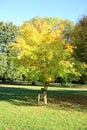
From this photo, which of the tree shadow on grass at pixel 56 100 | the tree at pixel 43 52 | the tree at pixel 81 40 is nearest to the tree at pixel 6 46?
the tree shadow on grass at pixel 56 100

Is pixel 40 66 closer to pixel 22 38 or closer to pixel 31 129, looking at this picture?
pixel 22 38

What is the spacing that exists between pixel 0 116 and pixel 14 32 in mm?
56762

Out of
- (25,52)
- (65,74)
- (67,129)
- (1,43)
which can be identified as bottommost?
(67,129)

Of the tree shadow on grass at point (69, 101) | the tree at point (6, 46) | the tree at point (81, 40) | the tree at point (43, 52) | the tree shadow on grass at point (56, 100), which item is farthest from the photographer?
the tree at point (6, 46)

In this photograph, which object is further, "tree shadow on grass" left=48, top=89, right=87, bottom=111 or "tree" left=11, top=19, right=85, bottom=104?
"tree" left=11, top=19, right=85, bottom=104

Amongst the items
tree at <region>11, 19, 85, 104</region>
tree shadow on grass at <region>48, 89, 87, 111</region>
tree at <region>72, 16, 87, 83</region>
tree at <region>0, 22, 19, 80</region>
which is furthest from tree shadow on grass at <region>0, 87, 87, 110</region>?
tree at <region>0, 22, 19, 80</region>

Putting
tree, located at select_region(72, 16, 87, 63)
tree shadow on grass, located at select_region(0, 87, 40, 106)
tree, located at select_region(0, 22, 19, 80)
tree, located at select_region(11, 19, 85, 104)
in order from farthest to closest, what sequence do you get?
tree, located at select_region(0, 22, 19, 80) → tree, located at select_region(72, 16, 87, 63) → tree shadow on grass, located at select_region(0, 87, 40, 106) → tree, located at select_region(11, 19, 85, 104)

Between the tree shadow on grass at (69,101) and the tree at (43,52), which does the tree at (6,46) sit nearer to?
the tree shadow on grass at (69,101)

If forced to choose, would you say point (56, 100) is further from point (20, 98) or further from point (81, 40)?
point (81, 40)

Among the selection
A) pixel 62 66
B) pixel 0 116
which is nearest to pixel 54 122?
pixel 0 116

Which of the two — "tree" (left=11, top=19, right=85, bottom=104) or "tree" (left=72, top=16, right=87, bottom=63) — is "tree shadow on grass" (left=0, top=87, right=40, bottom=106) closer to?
"tree" (left=11, top=19, right=85, bottom=104)

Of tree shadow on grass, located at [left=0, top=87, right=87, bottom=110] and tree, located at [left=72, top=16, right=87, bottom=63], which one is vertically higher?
tree, located at [left=72, top=16, right=87, bottom=63]

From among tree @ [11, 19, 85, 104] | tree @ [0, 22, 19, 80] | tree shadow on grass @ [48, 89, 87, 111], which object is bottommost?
tree shadow on grass @ [48, 89, 87, 111]

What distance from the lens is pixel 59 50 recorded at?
24.6 meters
